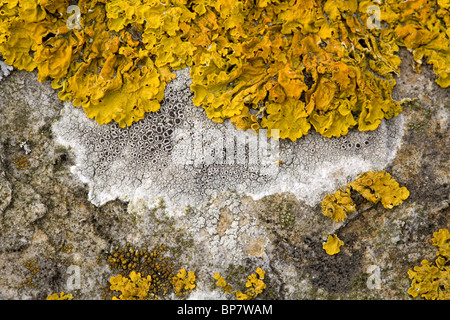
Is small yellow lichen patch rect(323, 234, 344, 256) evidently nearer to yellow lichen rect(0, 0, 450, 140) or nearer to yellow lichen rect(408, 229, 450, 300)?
yellow lichen rect(408, 229, 450, 300)

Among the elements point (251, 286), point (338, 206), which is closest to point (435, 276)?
point (338, 206)

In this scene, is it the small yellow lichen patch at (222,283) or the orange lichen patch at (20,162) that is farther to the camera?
the orange lichen patch at (20,162)

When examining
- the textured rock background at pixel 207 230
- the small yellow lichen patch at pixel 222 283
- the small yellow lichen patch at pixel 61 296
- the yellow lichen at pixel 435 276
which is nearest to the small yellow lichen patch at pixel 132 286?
the textured rock background at pixel 207 230

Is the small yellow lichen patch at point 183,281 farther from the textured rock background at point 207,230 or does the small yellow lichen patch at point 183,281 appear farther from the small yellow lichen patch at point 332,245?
the small yellow lichen patch at point 332,245

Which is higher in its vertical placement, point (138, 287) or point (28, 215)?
point (28, 215)

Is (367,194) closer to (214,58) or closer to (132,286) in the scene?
(214,58)

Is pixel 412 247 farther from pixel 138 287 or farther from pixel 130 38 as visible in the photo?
pixel 130 38

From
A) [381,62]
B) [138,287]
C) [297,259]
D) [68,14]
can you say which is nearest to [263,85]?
[381,62]
